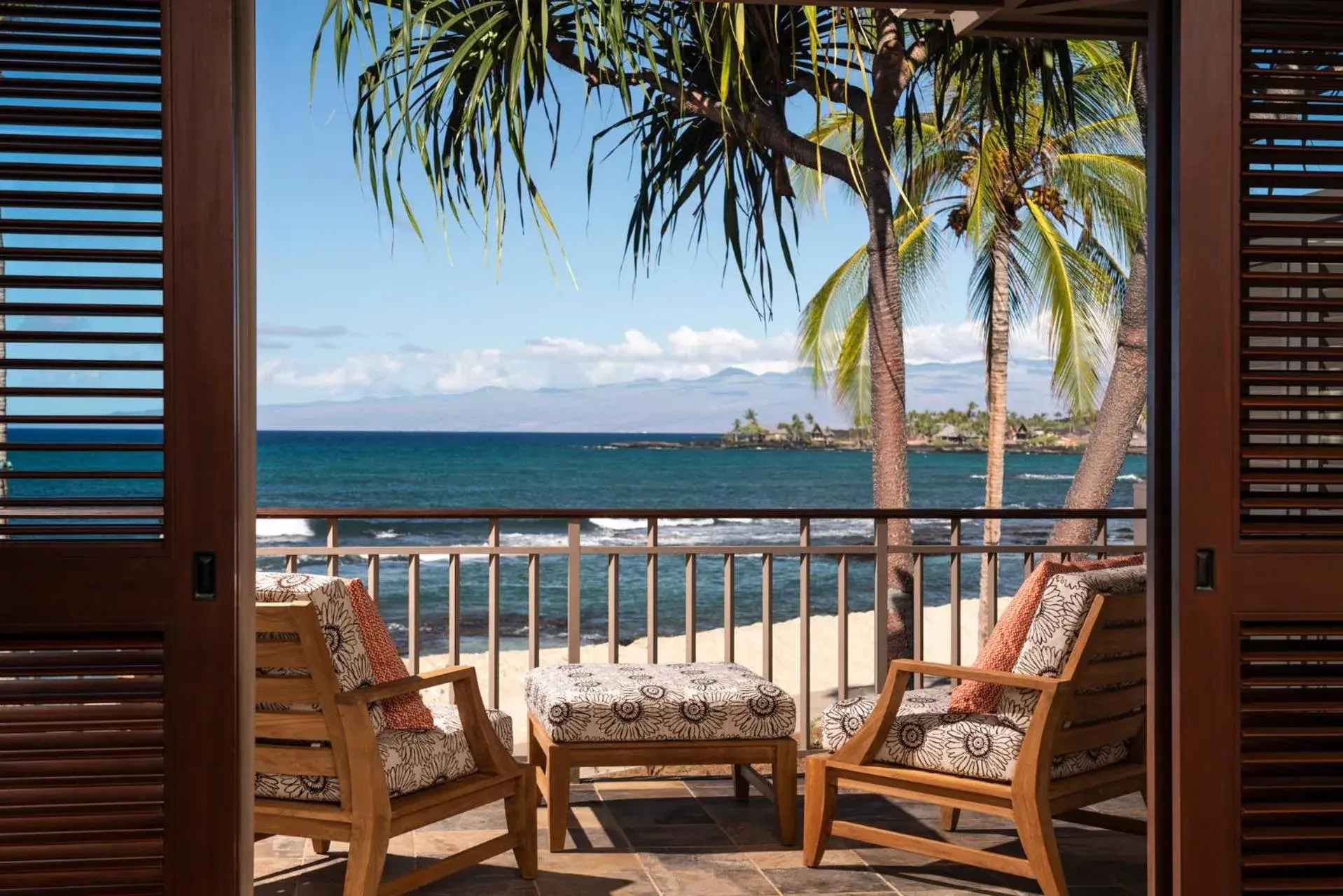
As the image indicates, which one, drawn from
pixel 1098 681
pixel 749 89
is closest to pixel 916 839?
pixel 1098 681

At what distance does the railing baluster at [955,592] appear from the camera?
4.54 meters

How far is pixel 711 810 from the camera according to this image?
4.04 metres

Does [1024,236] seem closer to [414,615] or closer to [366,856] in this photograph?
[414,615]

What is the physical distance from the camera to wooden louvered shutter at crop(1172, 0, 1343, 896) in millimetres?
2006

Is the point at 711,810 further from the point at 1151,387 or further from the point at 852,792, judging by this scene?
the point at 1151,387

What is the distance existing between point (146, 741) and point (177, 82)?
3.33 feet

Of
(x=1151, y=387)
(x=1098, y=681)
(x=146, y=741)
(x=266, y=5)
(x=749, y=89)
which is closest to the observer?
(x=146, y=741)

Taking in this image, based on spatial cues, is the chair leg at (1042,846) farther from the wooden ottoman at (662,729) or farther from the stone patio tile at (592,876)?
the stone patio tile at (592,876)

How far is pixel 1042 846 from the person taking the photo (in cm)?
304

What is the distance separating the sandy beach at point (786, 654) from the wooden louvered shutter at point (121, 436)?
34.5 ft

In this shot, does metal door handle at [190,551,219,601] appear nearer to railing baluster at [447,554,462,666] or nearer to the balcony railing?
the balcony railing

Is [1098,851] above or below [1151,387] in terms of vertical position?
below

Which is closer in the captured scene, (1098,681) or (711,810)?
(1098,681)

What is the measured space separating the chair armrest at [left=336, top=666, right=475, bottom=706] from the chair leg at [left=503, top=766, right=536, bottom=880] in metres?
0.34
